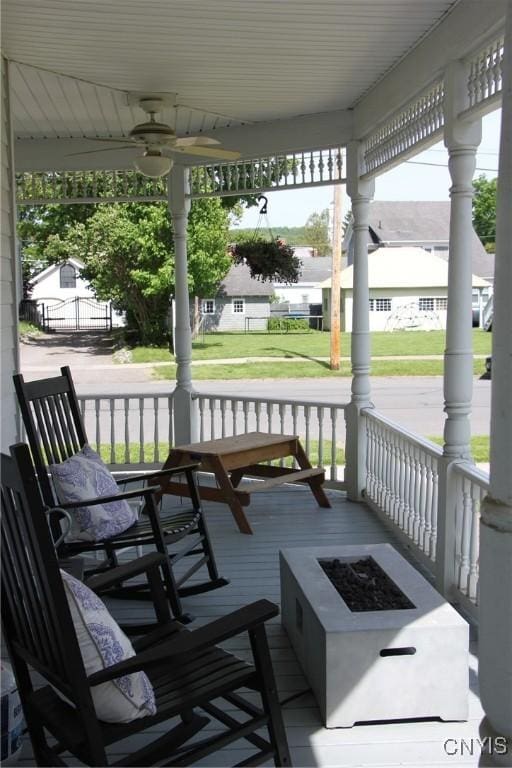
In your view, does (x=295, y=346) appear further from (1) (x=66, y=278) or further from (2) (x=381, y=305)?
(1) (x=66, y=278)

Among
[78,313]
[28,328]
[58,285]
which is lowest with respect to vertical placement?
[28,328]

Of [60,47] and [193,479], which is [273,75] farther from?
[193,479]

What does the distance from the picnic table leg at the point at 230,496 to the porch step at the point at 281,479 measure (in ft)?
0.21

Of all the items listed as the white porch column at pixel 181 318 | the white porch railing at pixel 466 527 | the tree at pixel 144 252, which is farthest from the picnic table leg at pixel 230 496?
the tree at pixel 144 252

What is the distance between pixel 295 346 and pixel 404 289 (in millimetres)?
4189

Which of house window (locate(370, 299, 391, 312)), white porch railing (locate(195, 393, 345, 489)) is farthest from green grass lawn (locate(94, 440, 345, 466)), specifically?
house window (locate(370, 299, 391, 312))

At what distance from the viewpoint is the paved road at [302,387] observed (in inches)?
537

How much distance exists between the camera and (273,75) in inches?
192

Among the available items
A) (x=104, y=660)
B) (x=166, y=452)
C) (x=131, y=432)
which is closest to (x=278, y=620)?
(x=104, y=660)

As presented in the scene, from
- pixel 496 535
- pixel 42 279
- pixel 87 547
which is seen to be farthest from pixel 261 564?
pixel 42 279

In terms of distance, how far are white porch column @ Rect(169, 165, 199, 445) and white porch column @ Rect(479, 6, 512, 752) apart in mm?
5687

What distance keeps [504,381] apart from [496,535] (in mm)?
292

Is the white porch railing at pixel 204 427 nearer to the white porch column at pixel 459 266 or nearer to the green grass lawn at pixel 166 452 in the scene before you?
the green grass lawn at pixel 166 452

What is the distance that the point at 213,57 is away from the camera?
177 inches
